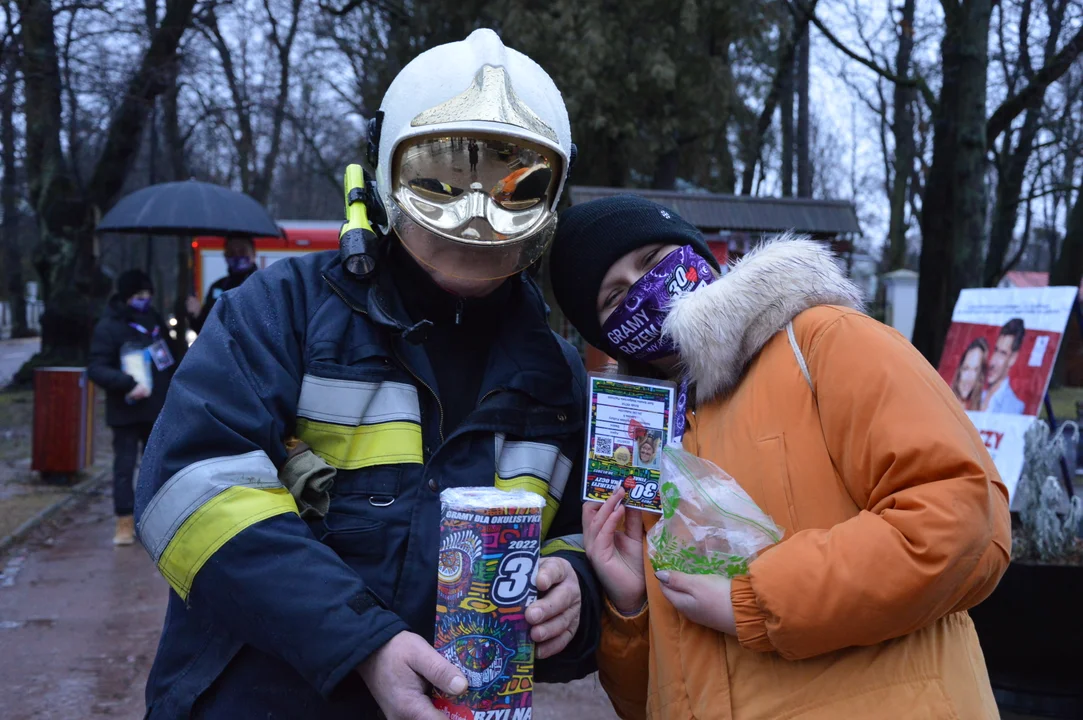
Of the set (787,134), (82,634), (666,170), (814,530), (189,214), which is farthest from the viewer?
(787,134)

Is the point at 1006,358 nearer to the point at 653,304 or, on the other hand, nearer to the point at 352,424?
the point at 653,304

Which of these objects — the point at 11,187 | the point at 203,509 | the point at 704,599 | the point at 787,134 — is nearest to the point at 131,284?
the point at 203,509

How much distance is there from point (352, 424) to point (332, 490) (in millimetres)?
127

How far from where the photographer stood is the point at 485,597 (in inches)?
57.8

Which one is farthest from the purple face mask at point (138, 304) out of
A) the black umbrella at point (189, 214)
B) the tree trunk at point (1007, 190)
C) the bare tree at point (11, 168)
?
the tree trunk at point (1007, 190)

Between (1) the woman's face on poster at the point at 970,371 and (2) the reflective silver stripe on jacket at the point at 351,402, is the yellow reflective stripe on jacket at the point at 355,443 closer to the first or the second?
(2) the reflective silver stripe on jacket at the point at 351,402

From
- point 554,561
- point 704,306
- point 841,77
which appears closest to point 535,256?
point 704,306

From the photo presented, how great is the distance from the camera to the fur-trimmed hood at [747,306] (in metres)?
1.77

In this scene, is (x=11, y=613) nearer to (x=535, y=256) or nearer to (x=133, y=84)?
(x=535, y=256)

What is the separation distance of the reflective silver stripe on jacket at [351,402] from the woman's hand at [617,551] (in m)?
0.43

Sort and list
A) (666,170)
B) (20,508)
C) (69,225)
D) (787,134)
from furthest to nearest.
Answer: (787,134) → (69,225) → (666,170) → (20,508)

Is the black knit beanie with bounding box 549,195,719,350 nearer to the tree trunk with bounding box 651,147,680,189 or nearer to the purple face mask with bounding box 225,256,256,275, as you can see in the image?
the purple face mask with bounding box 225,256,256,275

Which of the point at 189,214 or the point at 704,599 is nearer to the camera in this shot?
the point at 704,599

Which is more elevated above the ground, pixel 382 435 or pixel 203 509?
pixel 382 435
